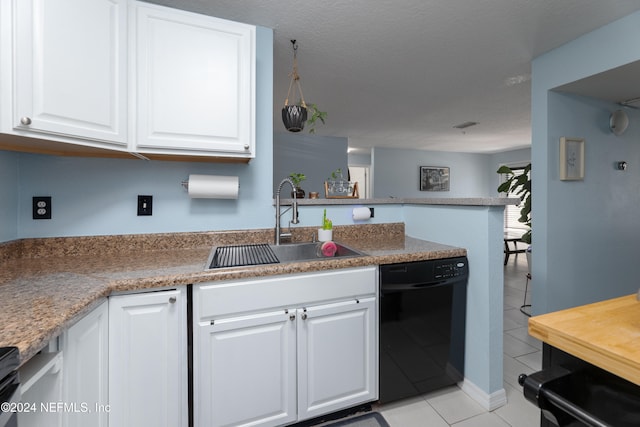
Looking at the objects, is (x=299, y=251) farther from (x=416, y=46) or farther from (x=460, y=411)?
(x=416, y=46)

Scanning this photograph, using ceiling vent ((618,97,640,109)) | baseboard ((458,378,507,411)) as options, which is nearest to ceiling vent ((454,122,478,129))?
ceiling vent ((618,97,640,109))

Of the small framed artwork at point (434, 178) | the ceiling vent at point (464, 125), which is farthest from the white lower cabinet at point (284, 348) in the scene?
the small framed artwork at point (434, 178)

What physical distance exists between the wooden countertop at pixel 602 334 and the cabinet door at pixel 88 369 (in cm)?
126

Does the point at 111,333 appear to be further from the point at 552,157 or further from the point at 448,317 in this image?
the point at 552,157

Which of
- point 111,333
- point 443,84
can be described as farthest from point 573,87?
point 111,333

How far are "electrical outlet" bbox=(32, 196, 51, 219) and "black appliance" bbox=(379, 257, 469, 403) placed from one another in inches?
70.0

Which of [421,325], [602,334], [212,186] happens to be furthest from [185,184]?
[602,334]

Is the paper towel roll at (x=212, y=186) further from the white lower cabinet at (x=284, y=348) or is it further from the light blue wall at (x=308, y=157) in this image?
the light blue wall at (x=308, y=157)

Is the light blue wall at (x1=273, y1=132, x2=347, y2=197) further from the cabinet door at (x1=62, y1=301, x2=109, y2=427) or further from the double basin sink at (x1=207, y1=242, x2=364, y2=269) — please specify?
the cabinet door at (x1=62, y1=301, x2=109, y2=427)

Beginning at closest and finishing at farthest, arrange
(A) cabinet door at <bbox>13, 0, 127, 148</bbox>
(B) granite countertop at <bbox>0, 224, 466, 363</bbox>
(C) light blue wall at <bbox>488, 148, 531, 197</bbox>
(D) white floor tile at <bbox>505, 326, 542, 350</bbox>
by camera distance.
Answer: (B) granite countertop at <bbox>0, 224, 466, 363</bbox>
(A) cabinet door at <bbox>13, 0, 127, 148</bbox>
(D) white floor tile at <bbox>505, 326, 542, 350</bbox>
(C) light blue wall at <bbox>488, 148, 531, 197</bbox>

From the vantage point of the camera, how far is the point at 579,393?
58cm

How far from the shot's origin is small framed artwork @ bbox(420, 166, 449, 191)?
6.50m

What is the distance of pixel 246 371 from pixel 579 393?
1106 millimetres

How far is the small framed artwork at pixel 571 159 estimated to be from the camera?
220cm
